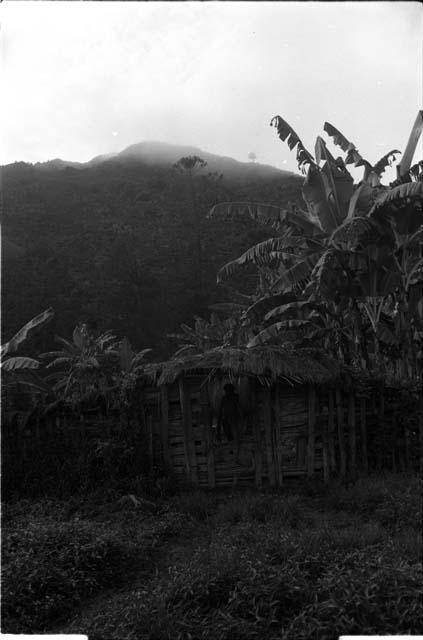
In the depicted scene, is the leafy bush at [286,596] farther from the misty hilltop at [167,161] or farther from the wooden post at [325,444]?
the misty hilltop at [167,161]

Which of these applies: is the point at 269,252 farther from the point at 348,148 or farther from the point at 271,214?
the point at 348,148

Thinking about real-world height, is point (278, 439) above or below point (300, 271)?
below

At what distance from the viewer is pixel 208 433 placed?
29.5 feet

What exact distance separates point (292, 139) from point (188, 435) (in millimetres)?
6037

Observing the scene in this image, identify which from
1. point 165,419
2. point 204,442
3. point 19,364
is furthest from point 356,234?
point 19,364

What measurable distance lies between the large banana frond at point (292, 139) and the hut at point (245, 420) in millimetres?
4190

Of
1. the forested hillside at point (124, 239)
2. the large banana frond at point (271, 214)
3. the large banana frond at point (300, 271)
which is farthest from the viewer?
the forested hillside at point (124, 239)

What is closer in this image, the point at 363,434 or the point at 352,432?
the point at 352,432

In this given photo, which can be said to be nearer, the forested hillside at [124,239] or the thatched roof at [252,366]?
the thatched roof at [252,366]

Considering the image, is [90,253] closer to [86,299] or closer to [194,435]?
[86,299]

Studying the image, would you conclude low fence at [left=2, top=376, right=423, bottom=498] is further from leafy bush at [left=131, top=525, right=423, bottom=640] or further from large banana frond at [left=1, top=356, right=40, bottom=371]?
leafy bush at [left=131, top=525, right=423, bottom=640]

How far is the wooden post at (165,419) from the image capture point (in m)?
8.96

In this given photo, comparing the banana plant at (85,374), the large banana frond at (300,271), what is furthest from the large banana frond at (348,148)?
the banana plant at (85,374)

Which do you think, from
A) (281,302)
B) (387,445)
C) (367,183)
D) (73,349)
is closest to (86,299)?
(73,349)
